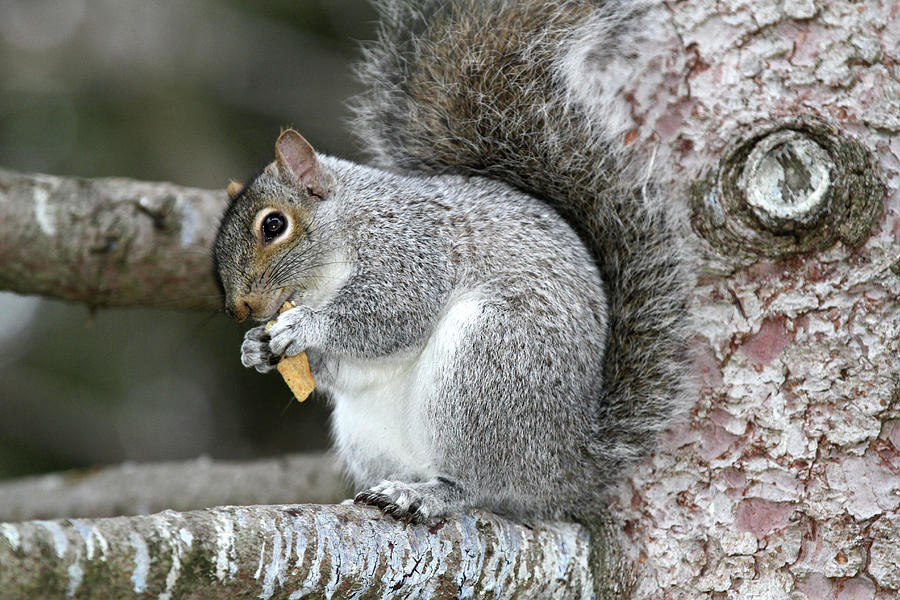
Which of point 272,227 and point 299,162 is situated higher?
point 299,162

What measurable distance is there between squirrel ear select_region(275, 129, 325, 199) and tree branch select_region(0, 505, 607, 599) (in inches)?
27.1

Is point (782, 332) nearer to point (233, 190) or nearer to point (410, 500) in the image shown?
point (410, 500)

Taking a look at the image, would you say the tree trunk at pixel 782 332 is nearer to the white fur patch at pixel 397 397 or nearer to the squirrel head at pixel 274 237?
the white fur patch at pixel 397 397

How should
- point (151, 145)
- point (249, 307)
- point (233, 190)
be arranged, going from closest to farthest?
point (249, 307) → point (233, 190) → point (151, 145)

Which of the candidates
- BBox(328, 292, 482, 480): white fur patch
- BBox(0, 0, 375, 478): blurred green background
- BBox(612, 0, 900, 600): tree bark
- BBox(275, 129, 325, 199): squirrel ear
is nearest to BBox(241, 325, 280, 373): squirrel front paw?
BBox(328, 292, 482, 480): white fur patch

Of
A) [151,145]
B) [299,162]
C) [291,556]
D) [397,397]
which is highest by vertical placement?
[151,145]

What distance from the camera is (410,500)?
1453mm

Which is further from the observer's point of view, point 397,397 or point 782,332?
point 397,397

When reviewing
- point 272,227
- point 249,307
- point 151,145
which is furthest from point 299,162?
point 151,145

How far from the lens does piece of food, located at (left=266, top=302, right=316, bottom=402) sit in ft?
5.58

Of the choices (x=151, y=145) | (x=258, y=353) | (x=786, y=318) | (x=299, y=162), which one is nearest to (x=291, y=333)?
(x=258, y=353)

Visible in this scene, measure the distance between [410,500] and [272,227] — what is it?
618mm

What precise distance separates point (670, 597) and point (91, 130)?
11.1 feet

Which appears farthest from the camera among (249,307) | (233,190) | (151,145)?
(151,145)
